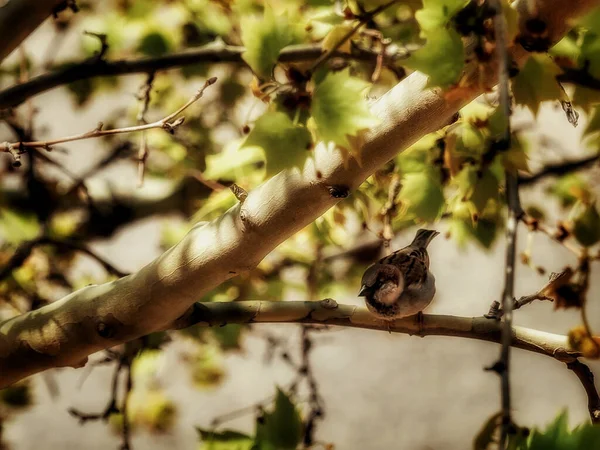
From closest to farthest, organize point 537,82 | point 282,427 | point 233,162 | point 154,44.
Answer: point 537,82 < point 282,427 < point 233,162 < point 154,44

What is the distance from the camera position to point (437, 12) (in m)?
0.45

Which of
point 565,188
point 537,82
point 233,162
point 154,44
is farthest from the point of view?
point 565,188

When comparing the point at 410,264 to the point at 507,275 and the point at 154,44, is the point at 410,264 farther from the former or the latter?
the point at 154,44

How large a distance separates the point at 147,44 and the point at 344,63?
15.2 inches

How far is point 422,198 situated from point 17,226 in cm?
77

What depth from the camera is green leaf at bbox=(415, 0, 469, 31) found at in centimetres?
44

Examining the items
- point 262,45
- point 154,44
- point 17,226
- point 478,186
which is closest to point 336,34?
point 262,45

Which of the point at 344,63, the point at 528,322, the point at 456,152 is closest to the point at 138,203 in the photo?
the point at 344,63

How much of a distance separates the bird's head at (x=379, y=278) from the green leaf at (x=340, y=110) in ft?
0.60

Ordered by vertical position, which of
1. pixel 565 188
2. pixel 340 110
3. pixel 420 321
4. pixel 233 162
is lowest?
pixel 420 321

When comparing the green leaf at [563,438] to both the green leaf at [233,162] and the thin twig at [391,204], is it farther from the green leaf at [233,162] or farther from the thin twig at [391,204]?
the green leaf at [233,162]

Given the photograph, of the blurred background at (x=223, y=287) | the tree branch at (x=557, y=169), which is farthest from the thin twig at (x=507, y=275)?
the tree branch at (x=557, y=169)

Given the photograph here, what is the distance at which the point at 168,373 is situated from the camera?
2084mm

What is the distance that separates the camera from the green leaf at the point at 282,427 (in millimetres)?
626
